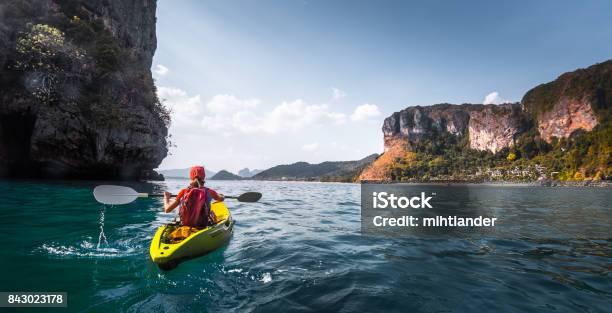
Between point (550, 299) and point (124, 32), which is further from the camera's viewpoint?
point (124, 32)

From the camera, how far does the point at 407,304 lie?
502 cm

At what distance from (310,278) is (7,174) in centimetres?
4777

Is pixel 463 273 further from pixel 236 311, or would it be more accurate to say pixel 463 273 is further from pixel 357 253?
pixel 236 311

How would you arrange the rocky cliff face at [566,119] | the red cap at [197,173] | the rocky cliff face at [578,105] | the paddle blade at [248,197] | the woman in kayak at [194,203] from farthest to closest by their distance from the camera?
the rocky cliff face at [566,119] → the rocky cliff face at [578,105] → the paddle blade at [248,197] → the red cap at [197,173] → the woman in kayak at [194,203]

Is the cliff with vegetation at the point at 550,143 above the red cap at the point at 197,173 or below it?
above

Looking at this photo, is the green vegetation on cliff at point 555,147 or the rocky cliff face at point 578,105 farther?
the rocky cliff face at point 578,105

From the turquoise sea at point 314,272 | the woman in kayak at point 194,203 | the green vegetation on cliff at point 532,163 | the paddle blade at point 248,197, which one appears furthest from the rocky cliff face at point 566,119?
the woman in kayak at point 194,203

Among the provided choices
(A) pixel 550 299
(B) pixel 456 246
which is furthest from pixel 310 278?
(B) pixel 456 246

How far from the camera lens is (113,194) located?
993 cm

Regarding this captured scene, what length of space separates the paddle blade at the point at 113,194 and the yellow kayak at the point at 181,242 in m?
3.20

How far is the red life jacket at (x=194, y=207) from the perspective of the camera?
779cm

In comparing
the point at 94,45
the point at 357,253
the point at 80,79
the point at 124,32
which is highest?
the point at 124,32

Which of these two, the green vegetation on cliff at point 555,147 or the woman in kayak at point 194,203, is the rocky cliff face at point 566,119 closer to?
the green vegetation on cliff at point 555,147

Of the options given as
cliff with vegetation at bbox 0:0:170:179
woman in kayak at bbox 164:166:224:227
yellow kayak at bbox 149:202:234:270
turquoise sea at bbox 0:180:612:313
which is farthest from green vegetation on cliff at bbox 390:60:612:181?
woman in kayak at bbox 164:166:224:227
